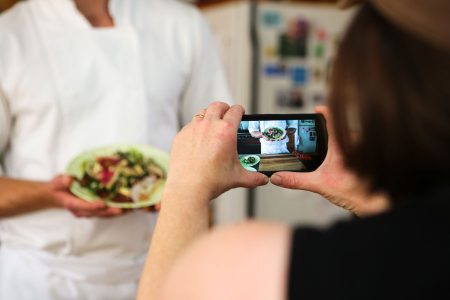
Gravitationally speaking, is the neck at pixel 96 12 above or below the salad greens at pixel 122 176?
above

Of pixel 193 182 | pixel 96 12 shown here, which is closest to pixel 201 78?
pixel 96 12

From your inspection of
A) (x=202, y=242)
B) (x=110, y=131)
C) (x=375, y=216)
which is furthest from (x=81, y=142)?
(x=375, y=216)

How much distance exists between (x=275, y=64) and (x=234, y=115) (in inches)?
66.8

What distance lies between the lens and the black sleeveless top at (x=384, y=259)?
0.44m

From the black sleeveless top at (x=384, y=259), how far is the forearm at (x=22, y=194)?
0.73 meters

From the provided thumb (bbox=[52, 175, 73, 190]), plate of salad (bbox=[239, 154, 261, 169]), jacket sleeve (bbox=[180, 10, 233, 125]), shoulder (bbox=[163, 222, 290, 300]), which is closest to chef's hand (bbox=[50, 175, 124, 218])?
thumb (bbox=[52, 175, 73, 190])

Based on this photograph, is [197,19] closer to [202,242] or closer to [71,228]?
[71,228]

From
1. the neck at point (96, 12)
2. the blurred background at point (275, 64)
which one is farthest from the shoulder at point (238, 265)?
the blurred background at point (275, 64)

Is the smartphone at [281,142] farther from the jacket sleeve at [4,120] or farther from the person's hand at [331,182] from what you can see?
the jacket sleeve at [4,120]

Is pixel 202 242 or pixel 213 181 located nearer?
pixel 202 242

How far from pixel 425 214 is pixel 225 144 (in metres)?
0.28

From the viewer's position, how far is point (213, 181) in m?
0.65

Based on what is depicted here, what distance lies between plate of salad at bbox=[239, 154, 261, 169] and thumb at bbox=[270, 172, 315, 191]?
4 cm

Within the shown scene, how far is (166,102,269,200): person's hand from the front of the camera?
25.5 inches
